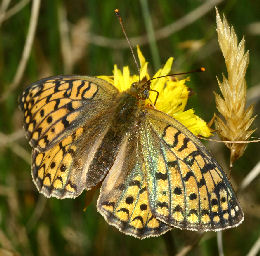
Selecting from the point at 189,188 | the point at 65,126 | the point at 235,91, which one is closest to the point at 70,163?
the point at 65,126

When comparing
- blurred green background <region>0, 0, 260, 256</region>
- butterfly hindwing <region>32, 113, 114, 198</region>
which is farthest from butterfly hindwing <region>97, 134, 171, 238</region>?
blurred green background <region>0, 0, 260, 256</region>

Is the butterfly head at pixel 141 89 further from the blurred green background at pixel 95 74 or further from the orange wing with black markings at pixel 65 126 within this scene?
the blurred green background at pixel 95 74

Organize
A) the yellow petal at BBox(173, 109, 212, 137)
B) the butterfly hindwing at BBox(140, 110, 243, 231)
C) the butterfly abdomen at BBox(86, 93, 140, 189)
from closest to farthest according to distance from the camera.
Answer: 1. the butterfly hindwing at BBox(140, 110, 243, 231)
2. the butterfly abdomen at BBox(86, 93, 140, 189)
3. the yellow petal at BBox(173, 109, 212, 137)

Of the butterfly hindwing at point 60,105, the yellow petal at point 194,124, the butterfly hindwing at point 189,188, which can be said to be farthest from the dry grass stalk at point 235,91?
the butterfly hindwing at point 60,105

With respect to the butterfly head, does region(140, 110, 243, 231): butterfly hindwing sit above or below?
below

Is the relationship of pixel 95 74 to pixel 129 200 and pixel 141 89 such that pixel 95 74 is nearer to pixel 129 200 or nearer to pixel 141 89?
pixel 141 89

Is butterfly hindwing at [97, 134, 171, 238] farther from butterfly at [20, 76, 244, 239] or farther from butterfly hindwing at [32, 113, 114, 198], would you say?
butterfly hindwing at [32, 113, 114, 198]

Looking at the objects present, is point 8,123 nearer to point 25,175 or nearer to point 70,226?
point 25,175
